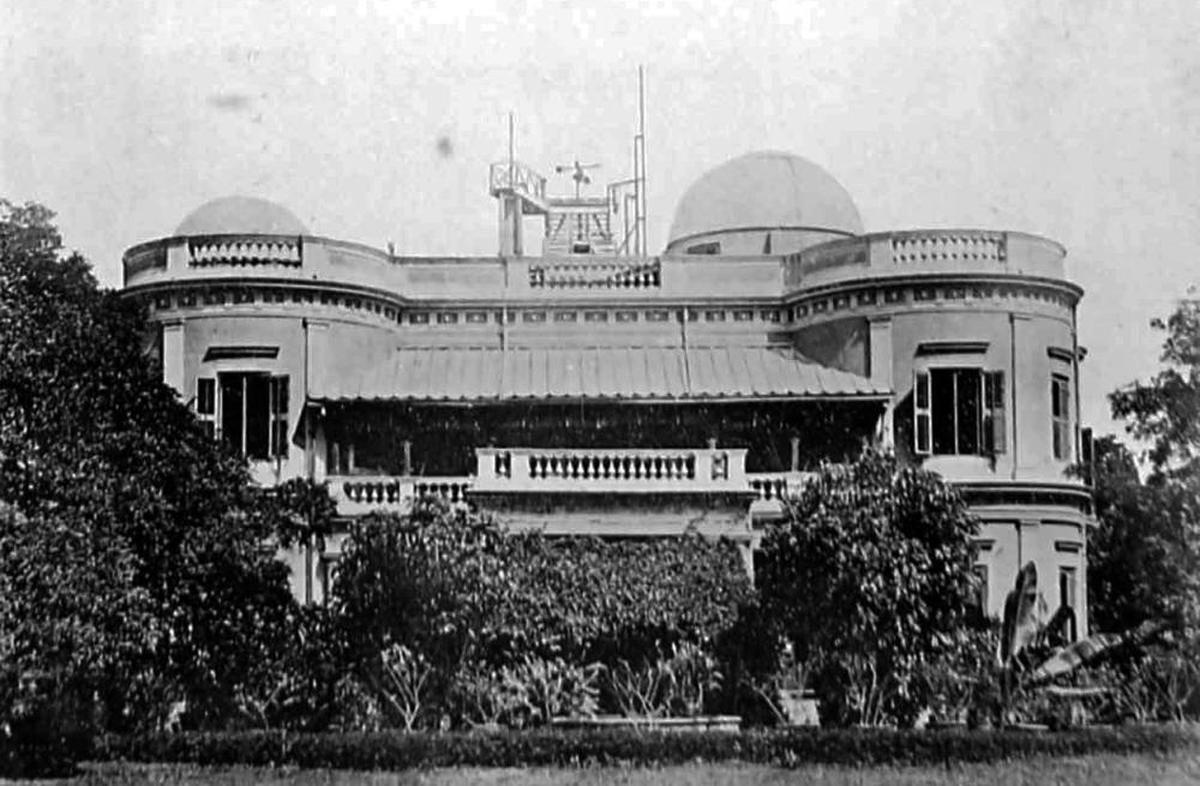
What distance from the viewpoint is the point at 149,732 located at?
2273 centimetres

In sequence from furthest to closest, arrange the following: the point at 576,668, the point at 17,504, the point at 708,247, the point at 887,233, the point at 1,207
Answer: the point at 708,247 → the point at 887,233 → the point at 576,668 → the point at 1,207 → the point at 17,504

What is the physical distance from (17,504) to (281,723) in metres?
4.88

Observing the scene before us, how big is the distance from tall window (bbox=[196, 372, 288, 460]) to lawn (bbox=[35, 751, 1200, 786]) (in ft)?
36.9

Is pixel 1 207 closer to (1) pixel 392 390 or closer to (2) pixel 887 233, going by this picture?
(1) pixel 392 390

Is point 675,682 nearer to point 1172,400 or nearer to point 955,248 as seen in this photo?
point 1172,400

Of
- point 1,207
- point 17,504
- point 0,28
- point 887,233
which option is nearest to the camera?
point 0,28

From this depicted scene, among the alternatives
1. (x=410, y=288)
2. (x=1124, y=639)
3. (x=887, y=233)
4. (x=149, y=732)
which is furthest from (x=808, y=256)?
(x=149, y=732)

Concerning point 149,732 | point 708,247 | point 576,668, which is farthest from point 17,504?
point 708,247

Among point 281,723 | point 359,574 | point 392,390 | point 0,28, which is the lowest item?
point 281,723

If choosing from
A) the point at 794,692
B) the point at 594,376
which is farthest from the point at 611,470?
the point at 794,692

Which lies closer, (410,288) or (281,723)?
(281,723)

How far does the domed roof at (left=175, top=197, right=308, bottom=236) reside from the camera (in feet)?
119

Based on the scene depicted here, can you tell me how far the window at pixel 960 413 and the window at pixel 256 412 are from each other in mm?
11419

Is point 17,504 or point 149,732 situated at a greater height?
point 17,504
